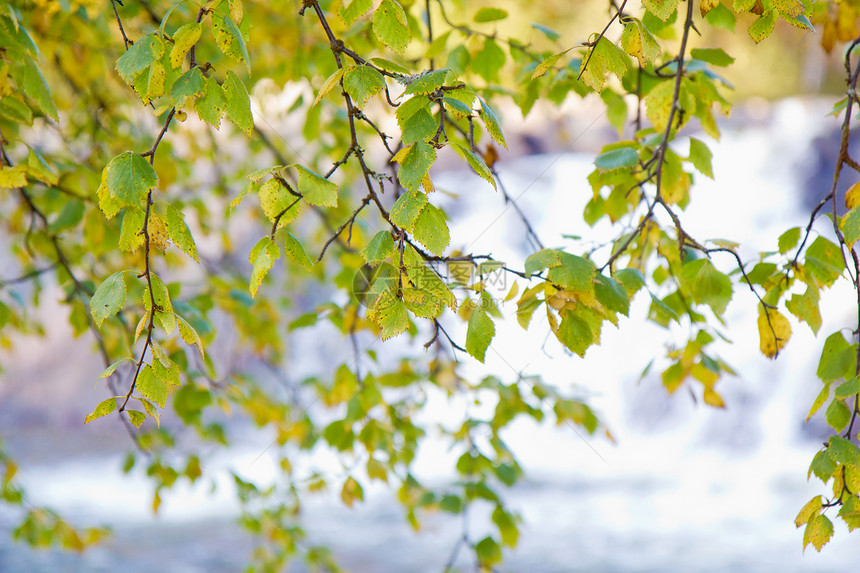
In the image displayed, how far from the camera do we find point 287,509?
5.68ft

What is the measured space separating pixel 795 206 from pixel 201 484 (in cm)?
471

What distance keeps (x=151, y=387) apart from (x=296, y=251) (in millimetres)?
190

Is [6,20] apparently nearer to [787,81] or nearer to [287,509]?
[287,509]

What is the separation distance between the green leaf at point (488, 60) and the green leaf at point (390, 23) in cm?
49

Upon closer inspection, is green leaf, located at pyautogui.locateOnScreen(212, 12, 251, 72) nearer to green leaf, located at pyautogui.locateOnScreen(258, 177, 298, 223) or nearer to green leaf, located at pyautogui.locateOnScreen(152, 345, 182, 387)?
green leaf, located at pyautogui.locateOnScreen(258, 177, 298, 223)

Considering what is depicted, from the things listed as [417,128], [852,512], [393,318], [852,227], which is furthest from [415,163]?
Answer: [852,512]

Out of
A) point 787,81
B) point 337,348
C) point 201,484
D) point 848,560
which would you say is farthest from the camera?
point 787,81

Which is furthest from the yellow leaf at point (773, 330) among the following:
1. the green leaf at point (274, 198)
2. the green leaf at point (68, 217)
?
the green leaf at point (68, 217)

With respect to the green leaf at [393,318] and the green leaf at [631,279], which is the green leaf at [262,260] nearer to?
the green leaf at [393,318]

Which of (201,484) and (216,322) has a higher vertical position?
(216,322)

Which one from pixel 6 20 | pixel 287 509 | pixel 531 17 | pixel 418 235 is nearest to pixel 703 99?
pixel 418 235

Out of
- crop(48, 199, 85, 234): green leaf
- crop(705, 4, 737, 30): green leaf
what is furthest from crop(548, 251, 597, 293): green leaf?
crop(48, 199, 85, 234): green leaf

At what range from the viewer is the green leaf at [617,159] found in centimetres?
83

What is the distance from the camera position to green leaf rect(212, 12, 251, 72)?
0.62 metres
